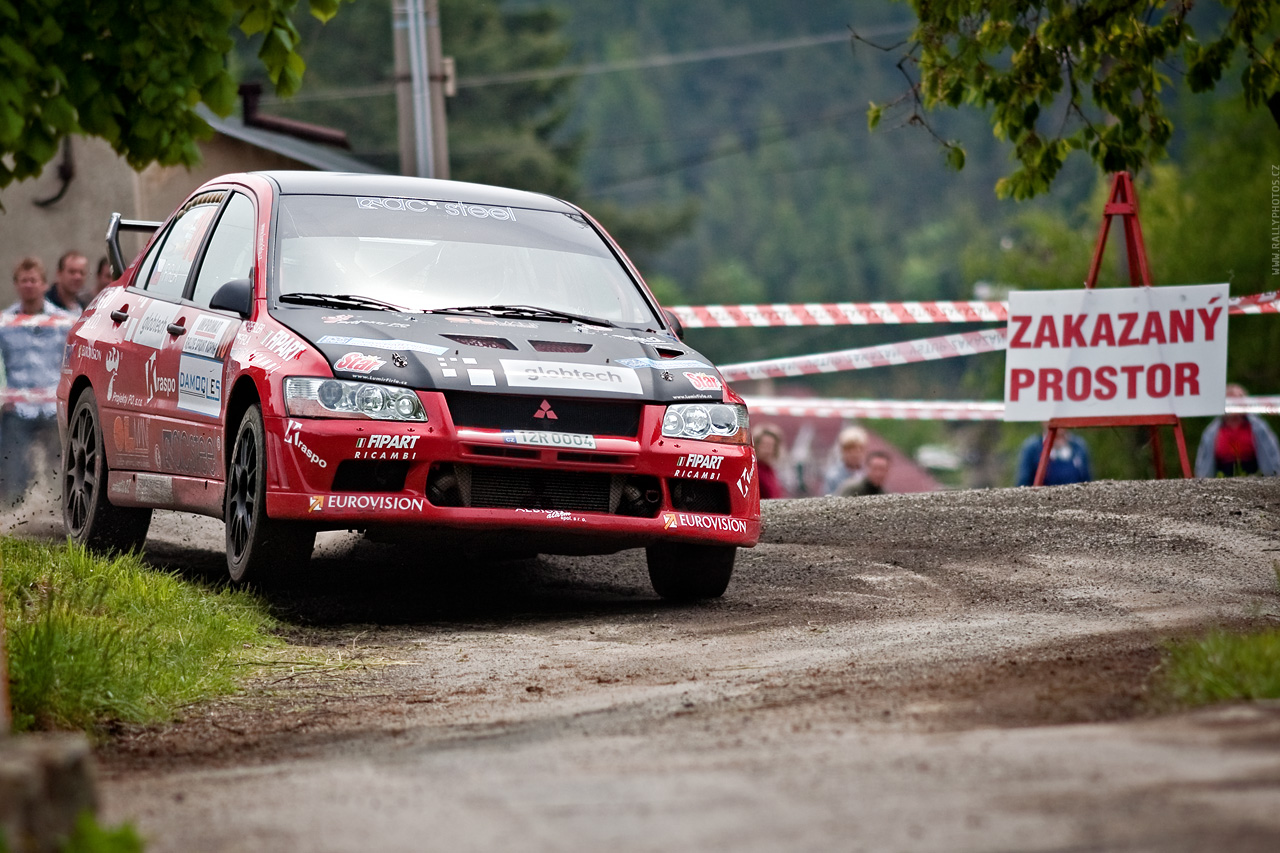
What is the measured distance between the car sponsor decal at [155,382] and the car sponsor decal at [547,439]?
2.02 meters

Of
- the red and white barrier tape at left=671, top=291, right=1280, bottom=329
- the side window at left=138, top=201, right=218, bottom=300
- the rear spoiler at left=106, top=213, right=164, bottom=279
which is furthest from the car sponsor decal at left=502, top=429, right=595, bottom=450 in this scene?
the red and white barrier tape at left=671, top=291, right=1280, bottom=329

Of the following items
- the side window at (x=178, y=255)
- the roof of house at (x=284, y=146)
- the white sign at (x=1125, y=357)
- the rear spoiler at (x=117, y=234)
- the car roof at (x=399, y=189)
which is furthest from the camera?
the roof of house at (x=284, y=146)

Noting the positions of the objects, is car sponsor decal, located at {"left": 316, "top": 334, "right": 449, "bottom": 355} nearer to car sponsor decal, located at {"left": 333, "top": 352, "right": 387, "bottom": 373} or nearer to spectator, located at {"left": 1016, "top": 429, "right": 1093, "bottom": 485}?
car sponsor decal, located at {"left": 333, "top": 352, "right": 387, "bottom": 373}

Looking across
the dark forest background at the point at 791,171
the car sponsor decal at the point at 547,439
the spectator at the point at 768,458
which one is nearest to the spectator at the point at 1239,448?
the spectator at the point at 768,458

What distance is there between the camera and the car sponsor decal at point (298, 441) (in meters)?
7.82

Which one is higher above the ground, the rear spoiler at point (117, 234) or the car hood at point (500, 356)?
the rear spoiler at point (117, 234)

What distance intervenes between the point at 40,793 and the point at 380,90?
56.8m

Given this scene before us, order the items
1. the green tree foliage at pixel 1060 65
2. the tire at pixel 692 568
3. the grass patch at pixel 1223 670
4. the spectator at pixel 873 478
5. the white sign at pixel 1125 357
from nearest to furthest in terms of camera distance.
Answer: the grass patch at pixel 1223 670
the tire at pixel 692 568
the green tree foliage at pixel 1060 65
the white sign at pixel 1125 357
the spectator at pixel 873 478

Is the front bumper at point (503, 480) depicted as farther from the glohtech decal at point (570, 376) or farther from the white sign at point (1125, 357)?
the white sign at point (1125, 357)

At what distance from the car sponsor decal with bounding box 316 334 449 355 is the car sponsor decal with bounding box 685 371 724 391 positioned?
1.14m

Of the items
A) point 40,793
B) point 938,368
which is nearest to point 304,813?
point 40,793

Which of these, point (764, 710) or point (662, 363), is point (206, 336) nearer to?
point (662, 363)

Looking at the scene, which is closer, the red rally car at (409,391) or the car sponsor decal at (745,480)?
the red rally car at (409,391)

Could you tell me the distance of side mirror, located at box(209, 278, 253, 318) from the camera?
27.6ft
